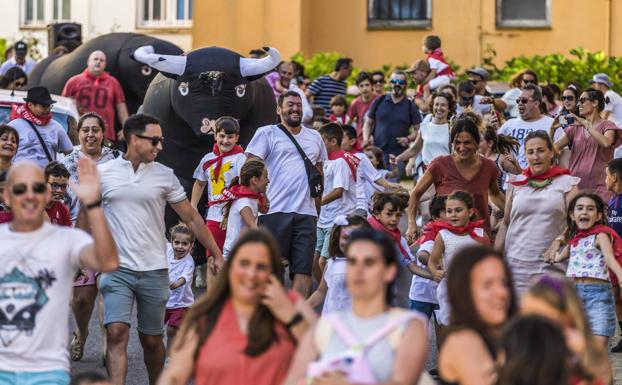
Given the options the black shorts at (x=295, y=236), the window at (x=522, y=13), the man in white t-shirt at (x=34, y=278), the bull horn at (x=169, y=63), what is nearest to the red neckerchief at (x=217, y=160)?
the black shorts at (x=295, y=236)

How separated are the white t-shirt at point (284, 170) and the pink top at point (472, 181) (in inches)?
48.0

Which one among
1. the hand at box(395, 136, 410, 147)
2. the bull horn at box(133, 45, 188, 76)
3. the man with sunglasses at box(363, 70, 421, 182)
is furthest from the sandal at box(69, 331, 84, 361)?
the man with sunglasses at box(363, 70, 421, 182)

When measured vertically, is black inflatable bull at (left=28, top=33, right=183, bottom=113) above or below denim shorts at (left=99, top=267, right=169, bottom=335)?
above

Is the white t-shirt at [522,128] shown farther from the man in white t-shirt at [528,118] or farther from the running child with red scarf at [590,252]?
the running child with red scarf at [590,252]

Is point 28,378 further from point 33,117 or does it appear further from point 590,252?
point 33,117

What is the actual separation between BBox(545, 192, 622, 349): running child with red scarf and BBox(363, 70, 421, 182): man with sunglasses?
8.85m

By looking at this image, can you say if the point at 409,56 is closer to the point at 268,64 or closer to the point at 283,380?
the point at 268,64

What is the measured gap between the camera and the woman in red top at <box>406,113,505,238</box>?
12453mm

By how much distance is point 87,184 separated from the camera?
833 cm

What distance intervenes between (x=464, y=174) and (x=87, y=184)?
474 cm

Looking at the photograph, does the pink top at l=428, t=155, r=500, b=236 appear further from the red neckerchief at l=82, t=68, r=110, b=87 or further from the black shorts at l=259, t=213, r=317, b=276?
the red neckerchief at l=82, t=68, r=110, b=87

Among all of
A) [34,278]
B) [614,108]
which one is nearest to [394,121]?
[614,108]

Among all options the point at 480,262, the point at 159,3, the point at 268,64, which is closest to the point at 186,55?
the point at 268,64

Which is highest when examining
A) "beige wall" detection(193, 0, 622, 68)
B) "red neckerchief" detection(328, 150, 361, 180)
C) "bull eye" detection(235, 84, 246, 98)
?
"beige wall" detection(193, 0, 622, 68)
